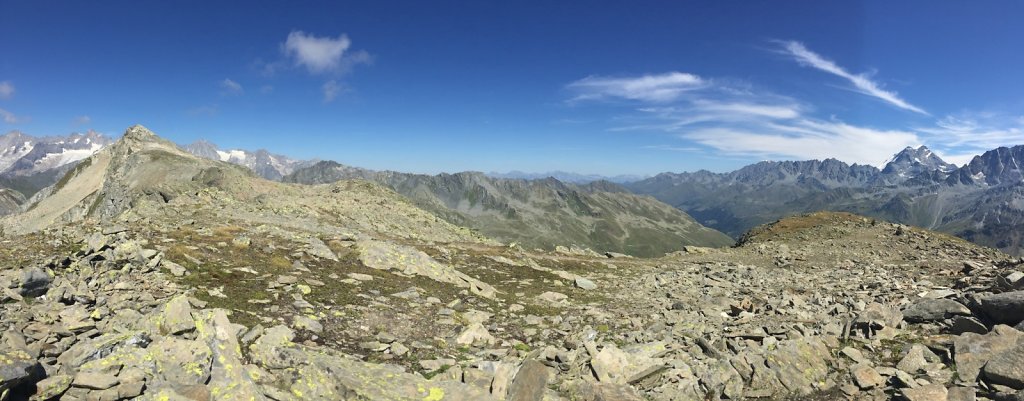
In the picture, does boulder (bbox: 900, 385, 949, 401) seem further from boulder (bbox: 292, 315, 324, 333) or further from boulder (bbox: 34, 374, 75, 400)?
boulder (bbox: 34, 374, 75, 400)

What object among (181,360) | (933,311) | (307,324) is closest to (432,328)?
(307,324)

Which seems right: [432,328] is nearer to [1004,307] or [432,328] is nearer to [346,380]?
[346,380]

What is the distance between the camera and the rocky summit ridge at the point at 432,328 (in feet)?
33.0

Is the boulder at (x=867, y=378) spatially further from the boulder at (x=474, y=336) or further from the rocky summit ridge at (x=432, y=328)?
the boulder at (x=474, y=336)

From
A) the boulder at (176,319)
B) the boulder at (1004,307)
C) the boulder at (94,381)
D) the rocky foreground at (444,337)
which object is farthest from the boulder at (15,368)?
the boulder at (1004,307)

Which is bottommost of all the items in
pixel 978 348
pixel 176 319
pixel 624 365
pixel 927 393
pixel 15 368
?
pixel 624 365

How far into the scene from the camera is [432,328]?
16.9 meters

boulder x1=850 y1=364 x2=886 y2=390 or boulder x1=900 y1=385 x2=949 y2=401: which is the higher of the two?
boulder x1=900 y1=385 x2=949 y2=401

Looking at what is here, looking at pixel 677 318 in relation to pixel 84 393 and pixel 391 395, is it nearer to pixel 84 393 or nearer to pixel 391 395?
pixel 391 395

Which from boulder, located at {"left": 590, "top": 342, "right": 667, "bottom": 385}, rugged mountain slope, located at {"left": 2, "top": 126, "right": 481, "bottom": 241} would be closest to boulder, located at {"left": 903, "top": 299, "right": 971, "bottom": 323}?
boulder, located at {"left": 590, "top": 342, "right": 667, "bottom": 385}

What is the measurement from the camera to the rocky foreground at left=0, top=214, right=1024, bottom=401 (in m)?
9.83

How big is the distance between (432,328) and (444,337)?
0.93 m

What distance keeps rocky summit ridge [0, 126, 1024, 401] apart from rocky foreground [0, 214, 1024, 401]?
7cm

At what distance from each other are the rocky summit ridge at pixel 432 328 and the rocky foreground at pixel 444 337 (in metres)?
0.07
